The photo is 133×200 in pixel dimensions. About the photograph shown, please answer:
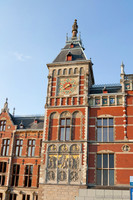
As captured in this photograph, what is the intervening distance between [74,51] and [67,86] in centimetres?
557

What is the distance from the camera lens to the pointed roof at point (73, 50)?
96.1 feet

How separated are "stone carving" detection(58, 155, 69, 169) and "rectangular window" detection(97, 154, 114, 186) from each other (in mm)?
3277

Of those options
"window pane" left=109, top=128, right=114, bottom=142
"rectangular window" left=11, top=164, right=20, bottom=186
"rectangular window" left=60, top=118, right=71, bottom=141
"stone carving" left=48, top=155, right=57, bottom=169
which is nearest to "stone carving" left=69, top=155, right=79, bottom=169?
"stone carving" left=48, top=155, right=57, bottom=169

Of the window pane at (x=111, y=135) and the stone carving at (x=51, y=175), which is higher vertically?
the window pane at (x=111, y=135)

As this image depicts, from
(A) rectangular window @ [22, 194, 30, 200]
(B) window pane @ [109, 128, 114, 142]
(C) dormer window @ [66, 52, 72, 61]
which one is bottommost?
(A) rectangular window @ [22, 194, 30, 200]

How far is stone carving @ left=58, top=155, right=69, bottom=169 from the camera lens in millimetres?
23977

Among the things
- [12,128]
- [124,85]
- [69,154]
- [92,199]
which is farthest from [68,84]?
[92,199]

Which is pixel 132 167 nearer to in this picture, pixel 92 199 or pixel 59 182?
pixel 92 199

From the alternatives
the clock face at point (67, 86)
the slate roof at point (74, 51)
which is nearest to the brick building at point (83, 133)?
the clock face at point (67, 86)

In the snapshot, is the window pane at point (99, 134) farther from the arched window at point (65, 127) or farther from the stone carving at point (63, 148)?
the stone carving at point (63, 148)

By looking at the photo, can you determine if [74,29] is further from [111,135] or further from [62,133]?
[111,135]

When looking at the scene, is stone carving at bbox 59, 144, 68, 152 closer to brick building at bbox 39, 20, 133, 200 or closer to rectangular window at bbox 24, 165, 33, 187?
brick building at bbox 39, 20, 133, 200

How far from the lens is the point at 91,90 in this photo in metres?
28.0

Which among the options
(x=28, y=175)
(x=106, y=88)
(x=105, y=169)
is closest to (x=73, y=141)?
(x=105, y=169)
